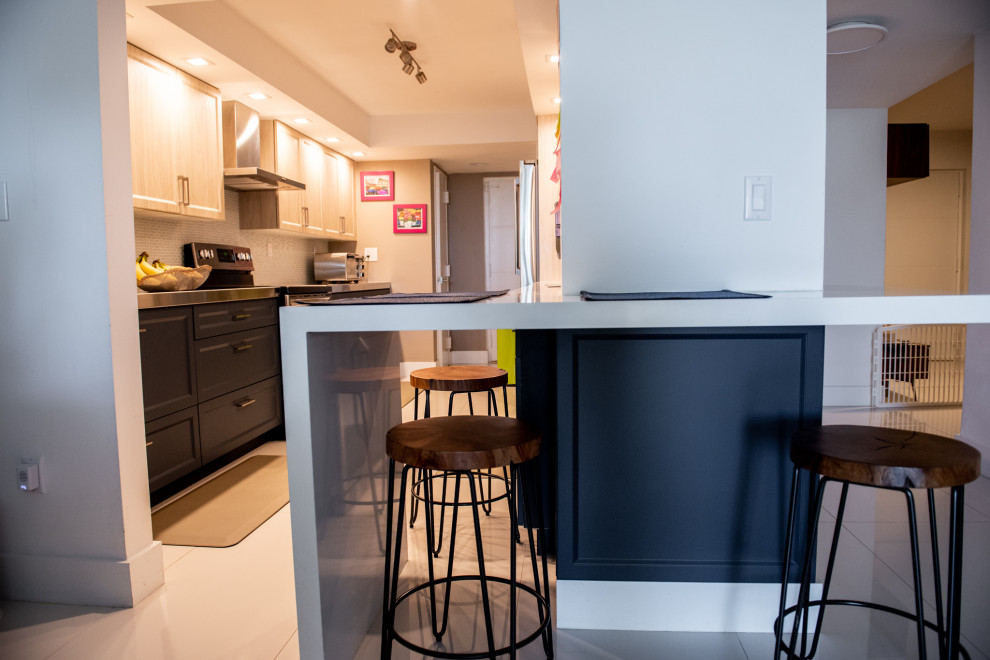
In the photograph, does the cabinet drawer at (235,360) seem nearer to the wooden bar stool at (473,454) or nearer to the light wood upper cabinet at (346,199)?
the wooden bar stool at (473,454)

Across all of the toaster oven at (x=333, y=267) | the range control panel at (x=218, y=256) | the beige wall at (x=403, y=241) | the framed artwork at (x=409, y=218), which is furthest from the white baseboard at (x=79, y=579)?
the framed artwork at (x=409, y=218)

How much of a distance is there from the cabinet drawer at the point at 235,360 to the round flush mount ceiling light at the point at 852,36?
3316 mm

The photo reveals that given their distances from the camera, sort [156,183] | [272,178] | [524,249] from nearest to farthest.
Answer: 1. [524,249]
2. [156,183]
3. [272,178]

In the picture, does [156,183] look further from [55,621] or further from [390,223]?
[390,223]

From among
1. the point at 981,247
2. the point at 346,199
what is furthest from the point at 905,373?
the point at 346,199

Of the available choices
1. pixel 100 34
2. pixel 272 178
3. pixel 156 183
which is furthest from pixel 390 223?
pixel 100 34

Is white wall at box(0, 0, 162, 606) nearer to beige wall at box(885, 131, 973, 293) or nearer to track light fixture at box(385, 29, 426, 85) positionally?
track light fixture at box(385, 29, 426, 85)

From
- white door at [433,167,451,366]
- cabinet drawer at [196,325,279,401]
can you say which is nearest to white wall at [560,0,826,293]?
cabinet drawer at [196,325,279,401]

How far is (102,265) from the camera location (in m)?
1.96

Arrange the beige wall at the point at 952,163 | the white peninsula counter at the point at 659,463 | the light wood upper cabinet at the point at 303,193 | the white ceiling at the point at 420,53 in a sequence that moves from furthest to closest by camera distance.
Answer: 1. the beige wall at the point at 952,163
2. the light wood upper cabinet at the point at 303,193
3. the white ceiling at the point at 420,53
4. the white peninsula counter at the point at 659,463

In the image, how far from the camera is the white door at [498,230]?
7184 mm

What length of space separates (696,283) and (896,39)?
253cm

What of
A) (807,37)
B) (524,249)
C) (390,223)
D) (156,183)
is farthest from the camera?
(390,223)

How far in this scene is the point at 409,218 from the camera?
6.34 m
